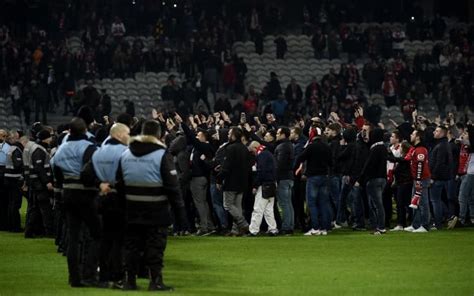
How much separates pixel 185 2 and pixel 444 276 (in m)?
32.9

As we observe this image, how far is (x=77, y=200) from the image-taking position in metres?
15.1

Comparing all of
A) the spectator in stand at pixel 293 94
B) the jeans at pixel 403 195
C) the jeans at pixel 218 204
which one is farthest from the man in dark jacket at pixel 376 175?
the spectator in stand at pixel 293 94

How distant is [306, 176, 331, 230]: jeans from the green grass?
0.41m

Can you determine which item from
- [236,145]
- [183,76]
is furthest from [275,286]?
[183,76]

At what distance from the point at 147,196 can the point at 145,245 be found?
57 centimetres

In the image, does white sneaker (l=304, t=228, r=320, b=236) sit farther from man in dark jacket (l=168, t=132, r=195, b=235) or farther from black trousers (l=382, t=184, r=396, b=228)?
man in dark jacket (l=168, t=132, r=195, b=235)

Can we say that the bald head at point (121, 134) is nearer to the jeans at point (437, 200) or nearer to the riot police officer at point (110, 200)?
the riot police officer at point (110, 200)

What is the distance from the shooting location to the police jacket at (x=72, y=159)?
1526 centimetres

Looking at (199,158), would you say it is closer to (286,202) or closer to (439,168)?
(286,202)

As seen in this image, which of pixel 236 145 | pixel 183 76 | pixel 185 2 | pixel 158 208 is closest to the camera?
pixel 158 208

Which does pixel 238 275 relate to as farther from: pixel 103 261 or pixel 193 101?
pixel 193 101

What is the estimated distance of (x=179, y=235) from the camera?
23.4m

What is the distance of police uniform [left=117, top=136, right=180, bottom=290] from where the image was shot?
14.4 meters

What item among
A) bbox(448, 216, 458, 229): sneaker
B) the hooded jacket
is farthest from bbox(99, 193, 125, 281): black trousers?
bbox(448, 216, 458, 229): sneaker
